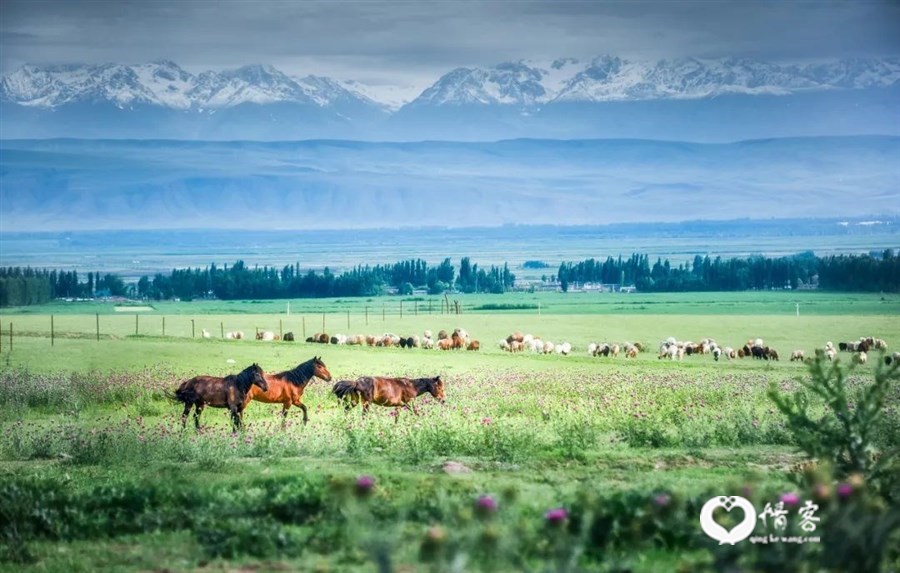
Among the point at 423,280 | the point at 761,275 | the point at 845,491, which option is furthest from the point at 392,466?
the point at 423,280

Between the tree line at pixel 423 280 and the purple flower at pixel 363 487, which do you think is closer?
the purple flower at pixel 363 487

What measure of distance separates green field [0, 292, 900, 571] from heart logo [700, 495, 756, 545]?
0.20m

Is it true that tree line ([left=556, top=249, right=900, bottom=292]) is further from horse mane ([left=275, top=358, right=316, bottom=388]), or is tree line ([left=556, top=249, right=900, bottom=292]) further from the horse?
the horse

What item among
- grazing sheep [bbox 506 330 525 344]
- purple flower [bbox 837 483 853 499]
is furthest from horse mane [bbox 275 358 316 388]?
grazing sheep [bbox 506 330 525 344]

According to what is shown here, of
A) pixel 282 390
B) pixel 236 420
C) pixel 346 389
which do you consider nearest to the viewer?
pixel 236 420

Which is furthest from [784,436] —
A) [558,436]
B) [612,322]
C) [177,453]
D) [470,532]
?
[612,322]

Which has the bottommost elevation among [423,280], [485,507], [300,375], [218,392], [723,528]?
[723,528]

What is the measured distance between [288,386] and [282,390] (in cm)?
12

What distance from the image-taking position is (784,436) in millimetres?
16703

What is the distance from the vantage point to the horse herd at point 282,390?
63.2 ft

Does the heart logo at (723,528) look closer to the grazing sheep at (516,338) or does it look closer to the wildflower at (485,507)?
the wildflower at (485,507)

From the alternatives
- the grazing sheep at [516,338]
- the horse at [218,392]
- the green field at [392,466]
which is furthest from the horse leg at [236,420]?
the grazing sheep at [516,338]

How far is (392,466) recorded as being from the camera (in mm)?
14406
